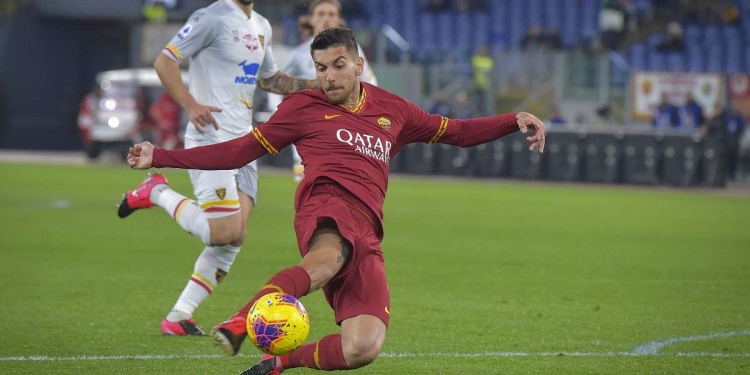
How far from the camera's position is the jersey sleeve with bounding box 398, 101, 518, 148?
6438 millimetres

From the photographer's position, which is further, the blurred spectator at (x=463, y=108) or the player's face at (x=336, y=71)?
the blurred spectator at (x=463, y=108)

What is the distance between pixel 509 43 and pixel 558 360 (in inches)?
1057

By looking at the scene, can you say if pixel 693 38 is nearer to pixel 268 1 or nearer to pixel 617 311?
pixel 268 1

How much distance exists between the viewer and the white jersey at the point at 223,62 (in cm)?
811

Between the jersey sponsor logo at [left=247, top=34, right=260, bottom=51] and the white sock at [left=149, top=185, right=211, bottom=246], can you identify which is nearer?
the white sock at [left=149, top=185, right=211, bottom=246]

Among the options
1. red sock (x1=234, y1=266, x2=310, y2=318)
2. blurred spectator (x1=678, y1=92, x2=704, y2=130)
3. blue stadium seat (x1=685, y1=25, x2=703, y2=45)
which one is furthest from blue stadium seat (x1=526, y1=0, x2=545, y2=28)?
red sock (x1=234, y1=266, x2=310, y2=318)

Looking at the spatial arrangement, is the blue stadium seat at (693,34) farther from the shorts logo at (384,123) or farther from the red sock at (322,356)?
the red sock at (322,356)

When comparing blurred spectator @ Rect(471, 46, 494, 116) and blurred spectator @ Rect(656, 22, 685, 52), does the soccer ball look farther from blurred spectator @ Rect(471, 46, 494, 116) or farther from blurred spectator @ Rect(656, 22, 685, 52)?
blurred spectator @ Rect(656, 22, 685, 52)

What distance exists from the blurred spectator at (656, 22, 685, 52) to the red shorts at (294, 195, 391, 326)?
2621 cm

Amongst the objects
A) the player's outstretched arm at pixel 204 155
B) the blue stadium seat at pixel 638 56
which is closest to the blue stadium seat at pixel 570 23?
the blue stadium seat at pixel 638 56

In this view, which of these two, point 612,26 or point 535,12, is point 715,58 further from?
point 535,12

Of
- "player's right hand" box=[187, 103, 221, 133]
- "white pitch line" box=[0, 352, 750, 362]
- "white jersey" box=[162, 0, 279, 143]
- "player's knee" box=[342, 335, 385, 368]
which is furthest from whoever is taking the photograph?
"white jersey" box=[162, 0, 279, 143]

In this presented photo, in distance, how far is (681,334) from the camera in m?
8.26

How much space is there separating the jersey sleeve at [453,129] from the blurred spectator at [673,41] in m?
25.4
